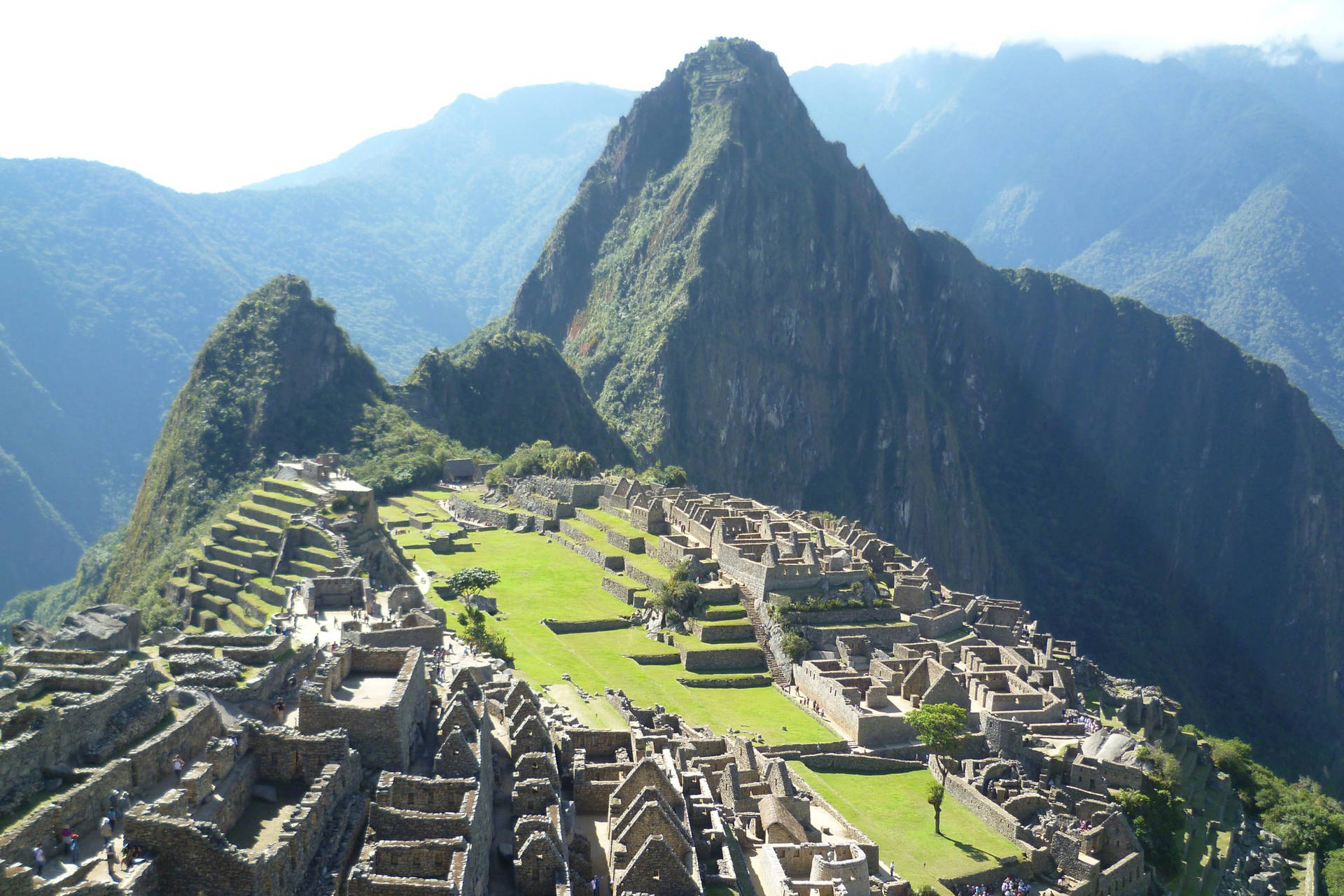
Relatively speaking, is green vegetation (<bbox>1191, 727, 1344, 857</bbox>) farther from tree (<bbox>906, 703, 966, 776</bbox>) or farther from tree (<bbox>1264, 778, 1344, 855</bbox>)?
tree (<bbox>906, 703, 966, 776</bbox>)

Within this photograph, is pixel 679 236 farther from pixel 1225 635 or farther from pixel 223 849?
pixel 223 849

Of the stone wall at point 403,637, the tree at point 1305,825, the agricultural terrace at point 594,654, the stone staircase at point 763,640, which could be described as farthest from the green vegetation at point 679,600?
the tree at point 1305,825

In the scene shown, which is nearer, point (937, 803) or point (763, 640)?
point (937, 803)

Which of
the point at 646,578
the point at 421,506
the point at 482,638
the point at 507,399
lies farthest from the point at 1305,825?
the point at 507,399

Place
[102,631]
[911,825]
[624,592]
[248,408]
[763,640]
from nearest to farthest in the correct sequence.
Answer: [102,631] < [911,825] < [763,640] < [624,592] < [248,408]

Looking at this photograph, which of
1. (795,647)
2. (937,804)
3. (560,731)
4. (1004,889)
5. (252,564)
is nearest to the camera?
(560,731)

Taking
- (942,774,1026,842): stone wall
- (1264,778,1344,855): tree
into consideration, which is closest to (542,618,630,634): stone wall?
(942,774,1026,842): stone wall

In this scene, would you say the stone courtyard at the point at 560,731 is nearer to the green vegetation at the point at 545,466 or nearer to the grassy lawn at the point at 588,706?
the grassy lawn at the point at 588,706

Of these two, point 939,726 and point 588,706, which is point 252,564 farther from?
point 939,726
